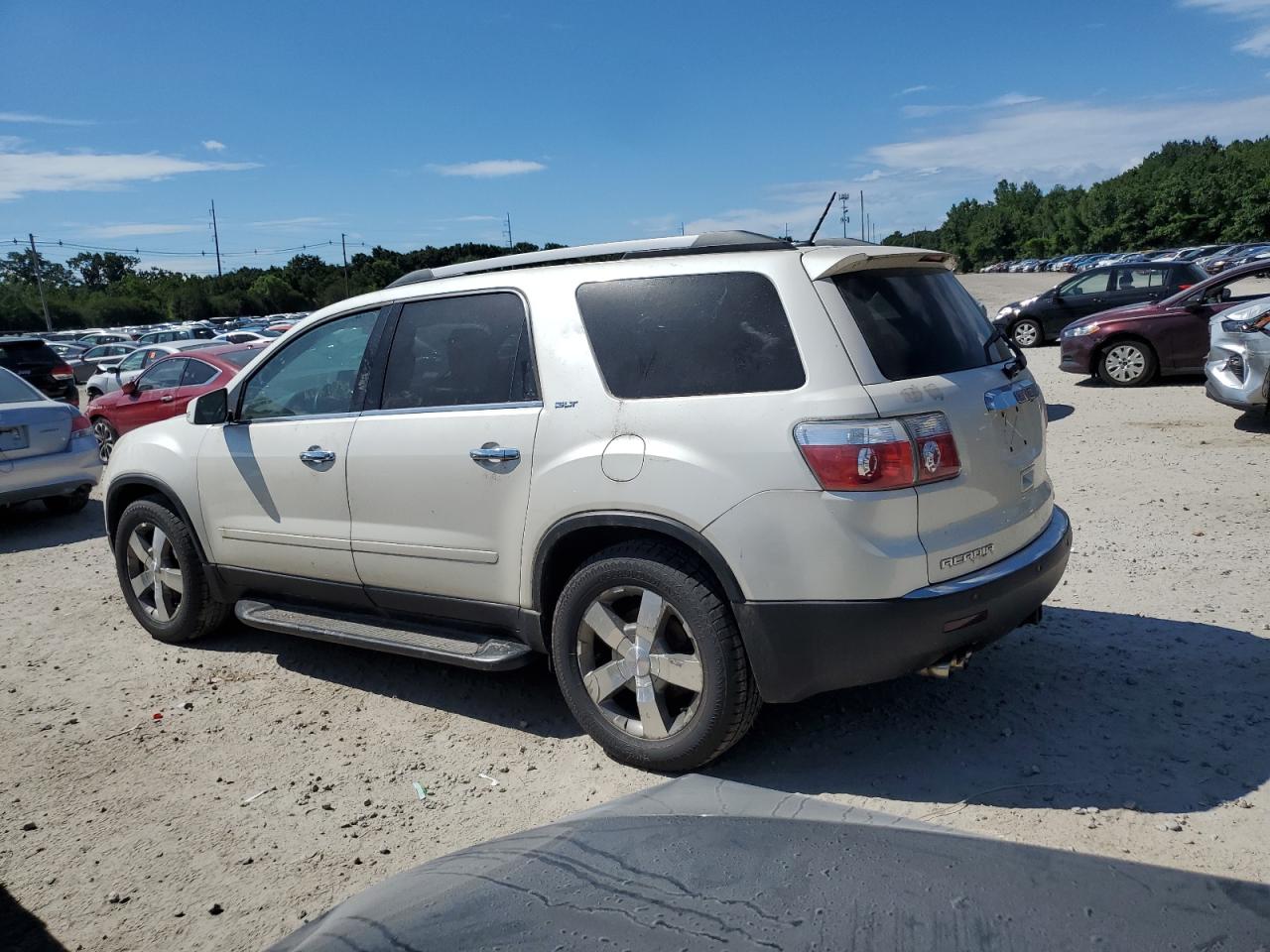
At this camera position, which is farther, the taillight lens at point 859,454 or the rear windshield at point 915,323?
the rear windshield at point 915,323

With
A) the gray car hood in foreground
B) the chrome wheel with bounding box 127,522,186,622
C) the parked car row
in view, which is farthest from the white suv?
the parked car row

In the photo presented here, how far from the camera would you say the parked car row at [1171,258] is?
30834mm

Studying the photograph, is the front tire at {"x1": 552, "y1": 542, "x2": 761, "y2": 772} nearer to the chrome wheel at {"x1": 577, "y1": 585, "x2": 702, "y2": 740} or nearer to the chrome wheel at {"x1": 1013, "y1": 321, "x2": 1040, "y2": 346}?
the chrome wheel at {"x1": 577, "y1": 585, "x2": 702, "y2": 740}

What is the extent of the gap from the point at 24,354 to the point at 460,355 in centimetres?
1714

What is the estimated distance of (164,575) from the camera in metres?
5.57

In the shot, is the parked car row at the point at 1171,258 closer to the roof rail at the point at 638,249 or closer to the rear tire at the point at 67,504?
the roof rail at the point at 638,249

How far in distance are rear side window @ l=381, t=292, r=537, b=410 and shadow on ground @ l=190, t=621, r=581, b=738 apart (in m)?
1.16

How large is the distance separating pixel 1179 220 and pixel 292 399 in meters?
101

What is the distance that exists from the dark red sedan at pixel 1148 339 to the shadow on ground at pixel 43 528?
12.3 m

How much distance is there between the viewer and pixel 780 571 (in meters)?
3.39

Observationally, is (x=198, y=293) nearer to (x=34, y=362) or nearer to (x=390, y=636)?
(x=34, y=362)

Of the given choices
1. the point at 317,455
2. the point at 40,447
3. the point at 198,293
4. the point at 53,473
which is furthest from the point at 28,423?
the point at 198,293

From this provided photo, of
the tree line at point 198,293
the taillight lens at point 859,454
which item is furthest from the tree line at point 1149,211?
the taillight lens at point 859,454

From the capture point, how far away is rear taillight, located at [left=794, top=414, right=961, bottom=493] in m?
3.32
